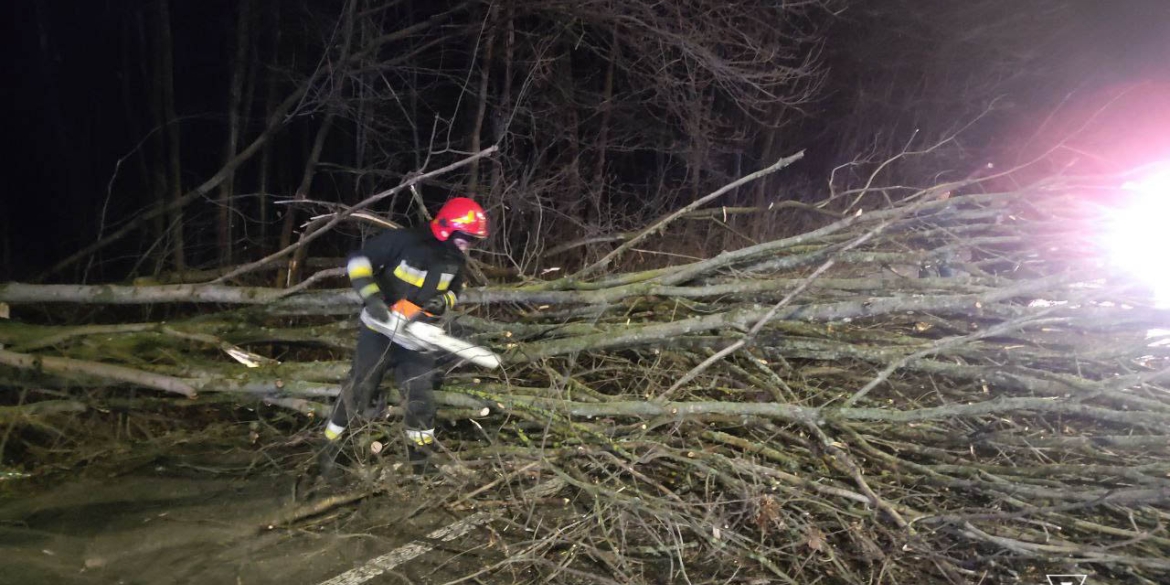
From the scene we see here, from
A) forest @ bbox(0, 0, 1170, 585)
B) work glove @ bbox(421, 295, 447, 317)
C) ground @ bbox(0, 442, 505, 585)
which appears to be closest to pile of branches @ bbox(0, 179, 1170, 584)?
forest @ bbox(0, 0, 1170, 585)

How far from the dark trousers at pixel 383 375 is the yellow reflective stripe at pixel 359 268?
326mm

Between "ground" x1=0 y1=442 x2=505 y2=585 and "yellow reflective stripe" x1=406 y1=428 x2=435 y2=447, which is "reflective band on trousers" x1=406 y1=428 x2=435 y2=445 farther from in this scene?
"ground" x1=0 y1=442 x2=505 y2=585

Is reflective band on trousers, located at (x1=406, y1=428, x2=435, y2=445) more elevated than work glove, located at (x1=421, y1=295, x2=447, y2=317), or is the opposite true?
work glove, located at (x1=421, y1=295, x2=447, y2=317)

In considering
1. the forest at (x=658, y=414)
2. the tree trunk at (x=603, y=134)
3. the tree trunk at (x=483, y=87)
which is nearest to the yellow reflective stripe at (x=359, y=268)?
the forest at (x=658, y=414)

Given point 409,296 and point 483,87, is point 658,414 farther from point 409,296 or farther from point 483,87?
point 483,87

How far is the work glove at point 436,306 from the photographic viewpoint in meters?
3.52

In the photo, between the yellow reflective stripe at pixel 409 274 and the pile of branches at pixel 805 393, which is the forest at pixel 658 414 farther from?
the yellow reflective stripe at pixel 409 274

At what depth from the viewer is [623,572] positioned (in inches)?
119

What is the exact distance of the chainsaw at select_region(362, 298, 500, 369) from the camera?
3.40 metres

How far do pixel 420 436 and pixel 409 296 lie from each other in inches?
29.0

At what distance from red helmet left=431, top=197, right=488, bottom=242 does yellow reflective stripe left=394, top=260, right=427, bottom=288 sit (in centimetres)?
20

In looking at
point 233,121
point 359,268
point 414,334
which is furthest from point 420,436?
point 233,121

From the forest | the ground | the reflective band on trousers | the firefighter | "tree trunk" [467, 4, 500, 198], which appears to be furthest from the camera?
"tree trunk" [467, 4, 500, 198]

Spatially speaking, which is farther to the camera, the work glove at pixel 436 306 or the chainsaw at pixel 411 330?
the work glove at pixel 436 306
